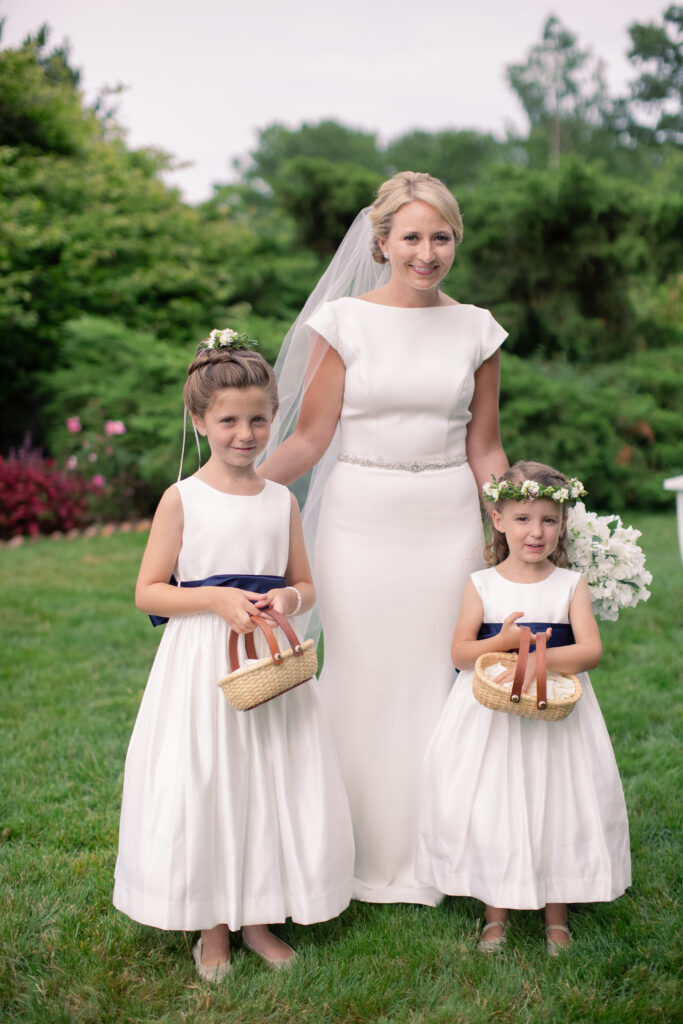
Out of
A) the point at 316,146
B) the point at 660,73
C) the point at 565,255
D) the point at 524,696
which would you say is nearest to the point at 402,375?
the point at 524,696

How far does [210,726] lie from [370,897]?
3.22ft

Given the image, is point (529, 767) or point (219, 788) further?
point (529, 767)

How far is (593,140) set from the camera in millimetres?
25391

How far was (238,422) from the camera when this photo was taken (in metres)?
2.74

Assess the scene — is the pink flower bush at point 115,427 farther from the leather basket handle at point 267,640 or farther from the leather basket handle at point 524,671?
the leather basket handle at point 524,671

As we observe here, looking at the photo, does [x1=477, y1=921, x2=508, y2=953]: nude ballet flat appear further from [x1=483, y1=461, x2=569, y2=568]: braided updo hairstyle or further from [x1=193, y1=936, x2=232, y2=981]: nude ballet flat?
[x1=483, y1=461, x2=569, y2=568]: braided updo hairstyle

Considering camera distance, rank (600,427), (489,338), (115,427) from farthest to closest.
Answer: (115,427), (600,427), (489,338)

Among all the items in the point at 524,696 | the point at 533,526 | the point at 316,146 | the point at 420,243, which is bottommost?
the point at 524,696

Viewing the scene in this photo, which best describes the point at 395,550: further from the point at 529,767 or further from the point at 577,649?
the point at 529,767

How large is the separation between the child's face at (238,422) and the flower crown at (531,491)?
2.38 ft

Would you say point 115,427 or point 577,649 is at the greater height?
point 115,427

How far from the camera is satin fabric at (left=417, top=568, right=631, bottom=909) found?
9.13ft

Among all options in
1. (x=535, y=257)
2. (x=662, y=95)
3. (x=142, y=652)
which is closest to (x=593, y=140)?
(x=662, y=95)

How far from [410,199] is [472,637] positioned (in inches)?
56.1
